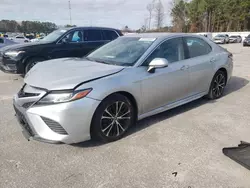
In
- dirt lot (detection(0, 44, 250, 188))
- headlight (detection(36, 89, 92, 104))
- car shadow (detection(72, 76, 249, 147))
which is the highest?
headlight (detection(36, 89, 92, 104))

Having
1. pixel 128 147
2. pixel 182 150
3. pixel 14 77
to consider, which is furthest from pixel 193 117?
pixel 14 77

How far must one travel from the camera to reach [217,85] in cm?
506

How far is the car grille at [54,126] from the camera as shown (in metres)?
2.77

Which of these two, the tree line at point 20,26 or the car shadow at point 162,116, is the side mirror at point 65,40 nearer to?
the car shadow at point 162,116

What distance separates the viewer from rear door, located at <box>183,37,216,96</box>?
4.27 metres

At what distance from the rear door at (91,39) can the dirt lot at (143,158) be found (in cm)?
439

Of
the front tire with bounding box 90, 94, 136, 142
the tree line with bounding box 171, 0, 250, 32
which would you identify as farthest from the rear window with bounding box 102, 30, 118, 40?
the tree line with bounding box 171, 0, 250, 32

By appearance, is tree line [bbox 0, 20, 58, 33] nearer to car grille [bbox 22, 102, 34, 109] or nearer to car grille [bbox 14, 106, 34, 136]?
car grille [bbox 14, 106, 34, 136]

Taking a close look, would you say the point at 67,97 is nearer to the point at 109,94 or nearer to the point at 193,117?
the point at 109,94

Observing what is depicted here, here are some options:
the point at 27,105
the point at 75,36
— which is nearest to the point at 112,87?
the point at 27,105

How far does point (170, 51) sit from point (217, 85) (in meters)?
1.72

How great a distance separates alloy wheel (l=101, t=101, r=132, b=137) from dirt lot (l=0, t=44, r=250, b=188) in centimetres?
16

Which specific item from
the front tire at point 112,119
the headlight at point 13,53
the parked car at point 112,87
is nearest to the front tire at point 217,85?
the parked car at point 112,87

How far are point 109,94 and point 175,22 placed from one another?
202 ft
